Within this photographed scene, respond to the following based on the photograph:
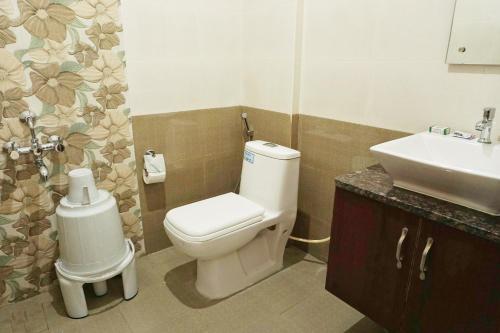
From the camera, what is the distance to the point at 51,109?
63.3 inches

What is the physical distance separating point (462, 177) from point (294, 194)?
3.30 ft

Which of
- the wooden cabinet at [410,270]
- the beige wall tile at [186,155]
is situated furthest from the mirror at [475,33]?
the beige wall tile at [186,155]

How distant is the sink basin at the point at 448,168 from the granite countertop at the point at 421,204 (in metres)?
0.03

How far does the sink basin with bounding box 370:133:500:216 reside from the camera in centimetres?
95

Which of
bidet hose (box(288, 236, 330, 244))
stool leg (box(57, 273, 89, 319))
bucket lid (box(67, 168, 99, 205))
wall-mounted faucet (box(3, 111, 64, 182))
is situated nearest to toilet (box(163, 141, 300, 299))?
bidet hose (box(288, 236, 330, 244))

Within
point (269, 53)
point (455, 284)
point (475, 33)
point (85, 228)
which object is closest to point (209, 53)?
point (269, 53)

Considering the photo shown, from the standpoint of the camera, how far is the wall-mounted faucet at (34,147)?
4.97 ft

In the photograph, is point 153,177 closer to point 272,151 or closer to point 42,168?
point 42,168

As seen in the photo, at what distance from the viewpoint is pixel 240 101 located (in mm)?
2312

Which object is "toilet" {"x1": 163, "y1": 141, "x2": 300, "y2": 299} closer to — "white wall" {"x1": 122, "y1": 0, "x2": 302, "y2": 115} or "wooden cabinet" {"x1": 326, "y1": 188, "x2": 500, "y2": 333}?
"white wall" {"x1": 122, "y1": 0, "x2": 302, "y2": 115}

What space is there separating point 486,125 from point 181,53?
5.08 ft

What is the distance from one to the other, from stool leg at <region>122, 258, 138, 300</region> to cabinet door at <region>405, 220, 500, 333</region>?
1.30m

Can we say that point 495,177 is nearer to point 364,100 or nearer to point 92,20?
point 364,100

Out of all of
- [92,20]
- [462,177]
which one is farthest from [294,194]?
[92,20]
